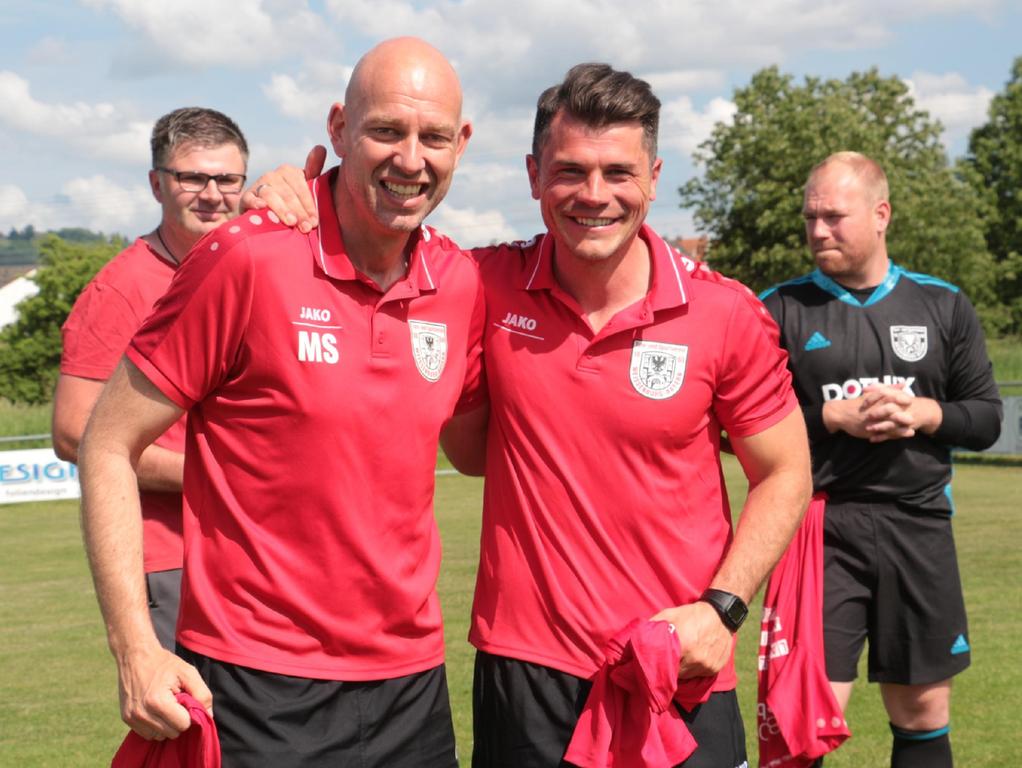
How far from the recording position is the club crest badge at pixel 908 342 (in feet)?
18.9

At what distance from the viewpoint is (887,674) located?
19.0 ft

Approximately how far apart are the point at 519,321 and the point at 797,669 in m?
2.47

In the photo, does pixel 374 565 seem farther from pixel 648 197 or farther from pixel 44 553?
pixel 44 553

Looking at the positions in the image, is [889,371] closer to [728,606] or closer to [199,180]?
[728,606]

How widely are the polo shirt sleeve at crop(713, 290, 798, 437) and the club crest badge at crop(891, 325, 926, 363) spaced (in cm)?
221

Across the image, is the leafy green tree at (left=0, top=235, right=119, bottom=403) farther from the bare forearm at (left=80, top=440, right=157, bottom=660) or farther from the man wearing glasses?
the bare forearm at (left=80, top=440, right=157, bottom=660)

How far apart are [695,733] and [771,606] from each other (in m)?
2.05

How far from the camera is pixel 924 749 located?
5.76 m

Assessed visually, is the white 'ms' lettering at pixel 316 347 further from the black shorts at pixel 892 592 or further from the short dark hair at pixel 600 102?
the black shorts at pixel 892 592

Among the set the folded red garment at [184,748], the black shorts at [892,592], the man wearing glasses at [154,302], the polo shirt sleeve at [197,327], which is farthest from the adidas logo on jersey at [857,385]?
the folded red garment at [184,748]

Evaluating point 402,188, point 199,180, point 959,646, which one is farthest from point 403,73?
point 959,646

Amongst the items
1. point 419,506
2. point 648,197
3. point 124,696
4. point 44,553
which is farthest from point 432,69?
point 44,553

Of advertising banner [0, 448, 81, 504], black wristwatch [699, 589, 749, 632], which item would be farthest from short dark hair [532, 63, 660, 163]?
advertising banner [0, 448, 81, 504]

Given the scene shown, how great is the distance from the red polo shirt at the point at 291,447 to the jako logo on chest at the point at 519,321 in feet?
1.61
